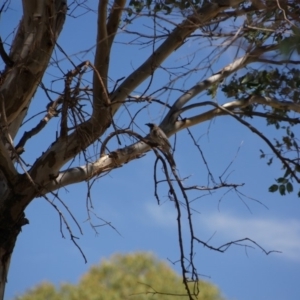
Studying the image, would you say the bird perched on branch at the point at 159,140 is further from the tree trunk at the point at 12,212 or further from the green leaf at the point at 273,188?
the green leaf at the point at 273,188

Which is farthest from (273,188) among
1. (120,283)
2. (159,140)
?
(120,283)

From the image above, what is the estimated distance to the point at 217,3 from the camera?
4.02 metres

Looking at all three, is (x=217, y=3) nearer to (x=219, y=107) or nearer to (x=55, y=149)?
(x=219, y=107)

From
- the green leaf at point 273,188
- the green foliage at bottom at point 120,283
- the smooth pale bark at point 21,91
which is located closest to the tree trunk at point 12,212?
the smooth pale bark at point 21,91

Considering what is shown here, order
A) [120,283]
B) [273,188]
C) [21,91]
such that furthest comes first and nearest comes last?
[120,283] → [273,188] → [21,91]

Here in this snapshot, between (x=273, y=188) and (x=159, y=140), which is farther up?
(x=273, y=188)

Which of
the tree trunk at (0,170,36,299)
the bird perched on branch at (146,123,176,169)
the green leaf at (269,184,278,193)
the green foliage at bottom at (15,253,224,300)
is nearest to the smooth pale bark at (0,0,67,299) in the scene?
the tree trunk at (0,170,36,299)

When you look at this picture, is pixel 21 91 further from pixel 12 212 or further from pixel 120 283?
pixel 120 283

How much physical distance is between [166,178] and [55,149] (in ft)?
2.59

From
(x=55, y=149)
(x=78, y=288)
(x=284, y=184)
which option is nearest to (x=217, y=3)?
(x=55, y=149)

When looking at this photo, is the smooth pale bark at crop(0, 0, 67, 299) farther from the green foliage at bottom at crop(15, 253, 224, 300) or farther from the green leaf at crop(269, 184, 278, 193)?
the green foliage at bottom at crop(15, 253, 224, 300)

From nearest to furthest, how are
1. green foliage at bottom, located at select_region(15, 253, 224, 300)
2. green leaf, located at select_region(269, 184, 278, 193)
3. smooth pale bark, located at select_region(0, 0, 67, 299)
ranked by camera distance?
smooth pale bark, located at select_region(0, 0, 67, 299)
green leaf, located at select_region(269, 184, 278, 193)
green foliage at bottom, located at select_region(15, 253, 224, 300)

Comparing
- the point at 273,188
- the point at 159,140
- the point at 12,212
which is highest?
the point at 273,188

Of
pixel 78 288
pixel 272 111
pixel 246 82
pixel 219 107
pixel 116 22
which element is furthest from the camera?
pixel 78 288
